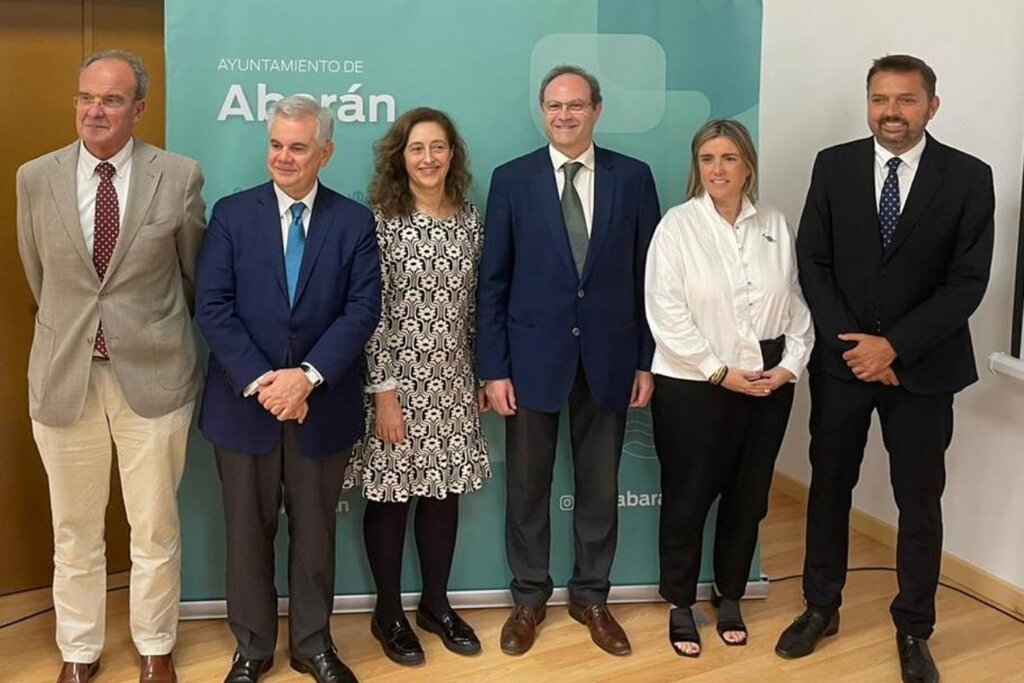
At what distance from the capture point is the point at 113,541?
3.91m

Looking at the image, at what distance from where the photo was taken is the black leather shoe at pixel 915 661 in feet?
10.5

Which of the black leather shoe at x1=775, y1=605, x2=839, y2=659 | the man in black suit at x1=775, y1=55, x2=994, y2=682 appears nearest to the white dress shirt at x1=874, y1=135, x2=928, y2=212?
the man in black suit at x1=775, y1=55, x2=994, y2=682

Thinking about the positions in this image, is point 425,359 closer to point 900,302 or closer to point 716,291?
point 716,291

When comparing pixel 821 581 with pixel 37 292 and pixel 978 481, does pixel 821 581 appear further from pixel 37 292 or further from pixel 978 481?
pixel 37 292

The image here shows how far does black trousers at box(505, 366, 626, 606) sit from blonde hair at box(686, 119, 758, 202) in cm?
69

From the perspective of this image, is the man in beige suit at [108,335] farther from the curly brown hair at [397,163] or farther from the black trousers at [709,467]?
the black trousers at [709,467]

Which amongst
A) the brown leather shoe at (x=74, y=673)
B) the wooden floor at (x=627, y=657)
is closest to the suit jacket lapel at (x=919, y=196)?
the wooden floor at (x=627, y=657)

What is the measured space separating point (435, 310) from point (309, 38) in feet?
3.21

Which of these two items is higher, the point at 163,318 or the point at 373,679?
the point at 163,318

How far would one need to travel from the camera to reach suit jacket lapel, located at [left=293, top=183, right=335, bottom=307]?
292cm

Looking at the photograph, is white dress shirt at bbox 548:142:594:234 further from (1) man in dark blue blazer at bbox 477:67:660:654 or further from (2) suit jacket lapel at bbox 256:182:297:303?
(2) suit jacket lapel at bbox 256:182:297:303

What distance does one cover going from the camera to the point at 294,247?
117 inches

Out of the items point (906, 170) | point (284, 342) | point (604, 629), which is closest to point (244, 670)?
point (284, 342)

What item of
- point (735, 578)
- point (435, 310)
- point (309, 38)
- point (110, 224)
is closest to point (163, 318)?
point (110, 224)
